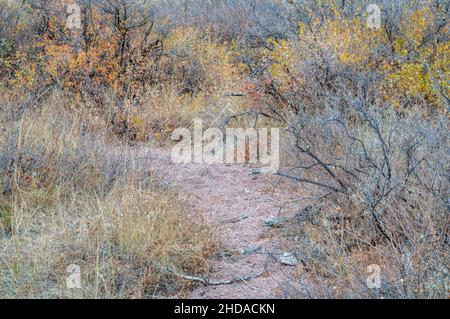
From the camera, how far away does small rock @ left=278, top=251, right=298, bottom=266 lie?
410 cm

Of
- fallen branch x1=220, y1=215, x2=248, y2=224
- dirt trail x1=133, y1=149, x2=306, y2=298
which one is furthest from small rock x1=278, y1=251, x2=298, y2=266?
fallen branch x1=220, y1=215, x2=248, y2=224

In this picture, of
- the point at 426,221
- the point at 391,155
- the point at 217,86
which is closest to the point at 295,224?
the point at 391,155

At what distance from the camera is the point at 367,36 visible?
290 inches

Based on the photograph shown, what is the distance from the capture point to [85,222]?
168 inches

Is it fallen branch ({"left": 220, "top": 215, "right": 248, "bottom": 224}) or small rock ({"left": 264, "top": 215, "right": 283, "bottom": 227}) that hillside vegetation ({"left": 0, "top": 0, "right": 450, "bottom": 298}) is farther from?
fallen branch ({"left": 220, "top": 215, "right": 248, "bottom": 224})

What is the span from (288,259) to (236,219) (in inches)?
44.1

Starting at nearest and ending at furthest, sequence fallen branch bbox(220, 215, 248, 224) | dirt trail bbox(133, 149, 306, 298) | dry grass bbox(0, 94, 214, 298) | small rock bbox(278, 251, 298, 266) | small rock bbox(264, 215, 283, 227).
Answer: dry grass bbox(0, 94, 214, 298) → dirt trail bbox(133, 149, 306, 298) → small rock bbox(278, 251, 298, 266) → small rock bbox(264, 215, 283, 227) → fallen branch bbox(220, 215, 248, 224)

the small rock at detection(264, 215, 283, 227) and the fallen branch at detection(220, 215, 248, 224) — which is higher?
the small rock at detection(264, 215, 283, 227)

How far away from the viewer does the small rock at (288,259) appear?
410 centimetres

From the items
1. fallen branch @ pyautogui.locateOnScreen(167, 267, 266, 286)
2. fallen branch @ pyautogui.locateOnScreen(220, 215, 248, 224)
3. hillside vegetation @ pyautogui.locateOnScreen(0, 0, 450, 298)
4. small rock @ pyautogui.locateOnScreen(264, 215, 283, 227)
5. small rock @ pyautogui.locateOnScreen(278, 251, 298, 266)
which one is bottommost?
fallen branch @ pyautogui.locateOnScreen(167, 267, 266, 286)

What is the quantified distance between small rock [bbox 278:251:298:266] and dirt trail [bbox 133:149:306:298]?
0.04 metres

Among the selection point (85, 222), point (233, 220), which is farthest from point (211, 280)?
point (233, 220)

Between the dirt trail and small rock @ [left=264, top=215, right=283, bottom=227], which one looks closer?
the dirt trail

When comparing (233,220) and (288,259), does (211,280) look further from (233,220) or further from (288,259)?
(233,220)
